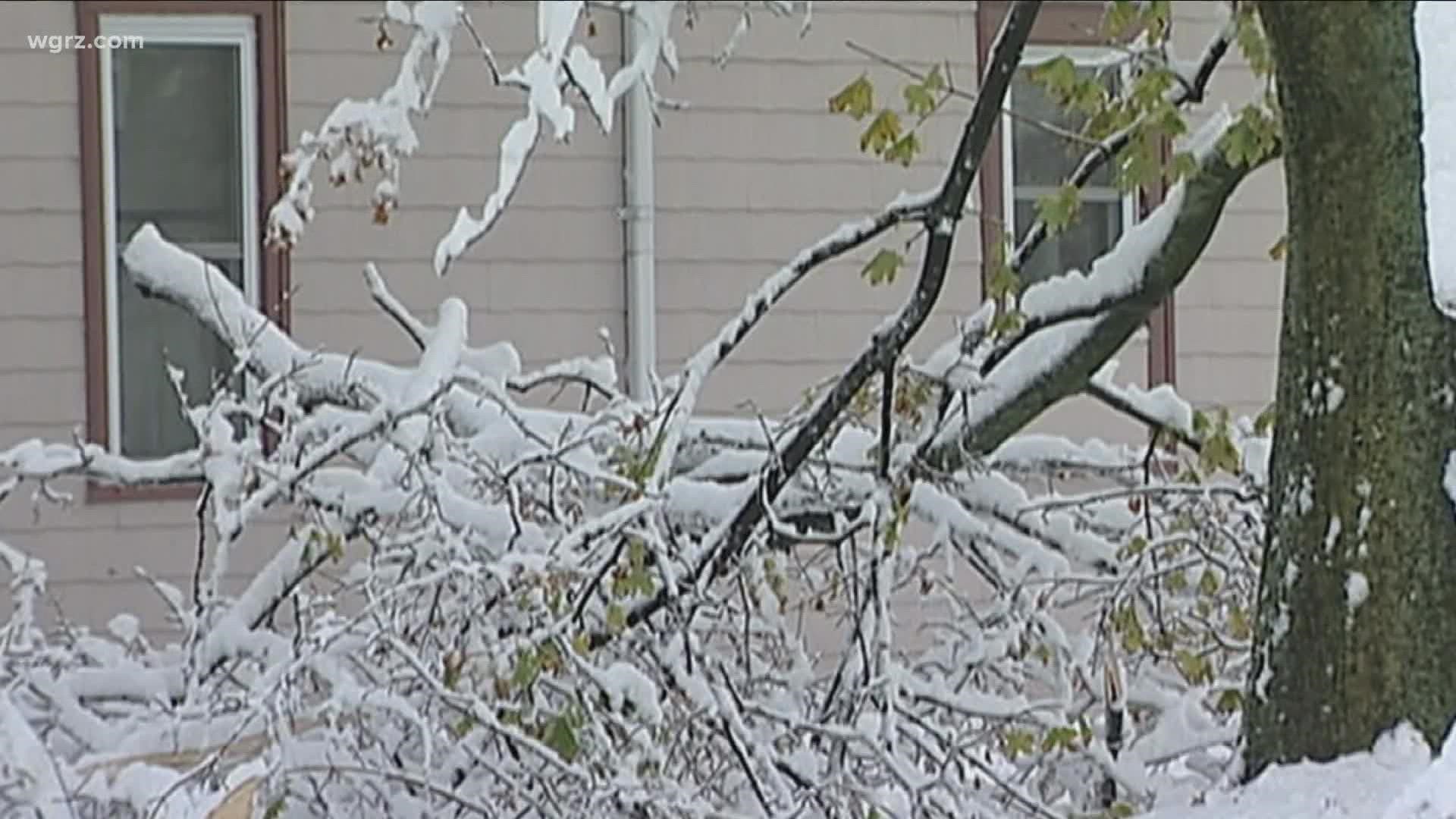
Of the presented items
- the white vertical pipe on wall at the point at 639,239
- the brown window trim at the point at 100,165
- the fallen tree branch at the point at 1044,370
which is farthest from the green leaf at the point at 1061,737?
the brown window trim at the point at 100,165

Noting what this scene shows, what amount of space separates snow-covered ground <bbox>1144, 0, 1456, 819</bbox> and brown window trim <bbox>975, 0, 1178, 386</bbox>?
4414 mm

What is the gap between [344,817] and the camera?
13.0 feet

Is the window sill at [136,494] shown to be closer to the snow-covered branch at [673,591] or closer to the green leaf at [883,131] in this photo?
the snow-covered branch at [673,591]

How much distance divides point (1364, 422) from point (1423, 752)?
0.50 metres

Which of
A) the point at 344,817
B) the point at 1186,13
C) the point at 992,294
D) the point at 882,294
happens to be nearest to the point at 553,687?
the point at 344,817

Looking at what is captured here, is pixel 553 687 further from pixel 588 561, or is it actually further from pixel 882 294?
pixel 882 294

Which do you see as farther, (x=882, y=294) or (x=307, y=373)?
(x=882, y=294)

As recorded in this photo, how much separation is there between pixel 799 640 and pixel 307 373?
1432 mm

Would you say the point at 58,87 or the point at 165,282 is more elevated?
the point at 58,87

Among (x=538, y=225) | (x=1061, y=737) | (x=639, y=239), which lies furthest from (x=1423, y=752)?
(x=538, y=225)

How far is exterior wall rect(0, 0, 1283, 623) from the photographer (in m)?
6.89

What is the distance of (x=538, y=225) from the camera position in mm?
7285

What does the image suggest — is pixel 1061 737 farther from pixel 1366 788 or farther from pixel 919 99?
pixel 919 99
